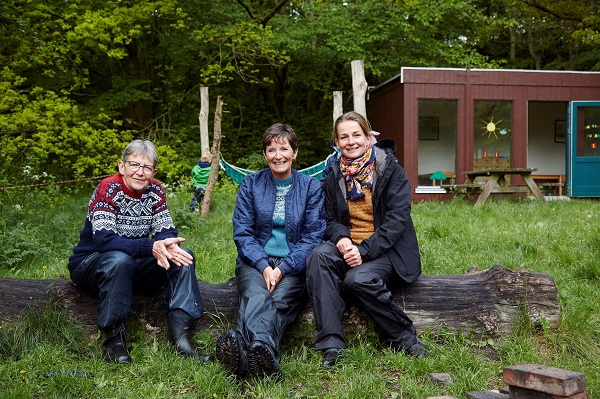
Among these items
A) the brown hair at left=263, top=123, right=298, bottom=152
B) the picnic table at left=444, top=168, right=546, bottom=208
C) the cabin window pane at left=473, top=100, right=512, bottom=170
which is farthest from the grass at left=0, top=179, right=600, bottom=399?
the cabin window pane at left=473, top=100, right=512, bottom=170

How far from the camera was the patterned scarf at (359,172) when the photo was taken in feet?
13.3

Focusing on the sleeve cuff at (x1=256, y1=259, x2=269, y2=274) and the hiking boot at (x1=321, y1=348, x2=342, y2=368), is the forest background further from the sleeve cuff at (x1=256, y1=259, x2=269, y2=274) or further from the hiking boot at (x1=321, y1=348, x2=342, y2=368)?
the hiking boot at (x1=321, y1=348, x2=342, y2=368)

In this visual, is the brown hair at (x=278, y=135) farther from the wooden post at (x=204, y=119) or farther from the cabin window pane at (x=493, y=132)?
the cabin window pane at (x=493, y=132)

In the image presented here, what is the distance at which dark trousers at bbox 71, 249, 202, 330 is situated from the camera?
368cm

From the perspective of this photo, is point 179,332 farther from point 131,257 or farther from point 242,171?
point 242,171

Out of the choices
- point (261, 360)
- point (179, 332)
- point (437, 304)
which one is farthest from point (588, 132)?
point (261, 360)

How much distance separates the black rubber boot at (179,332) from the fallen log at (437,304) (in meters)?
0.24

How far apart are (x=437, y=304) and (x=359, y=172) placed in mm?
983

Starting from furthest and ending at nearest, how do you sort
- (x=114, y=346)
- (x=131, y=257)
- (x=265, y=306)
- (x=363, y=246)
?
(x=363, y=246) → (x=131, y=257) → (x=114, y=346) → (x=265, y=306)

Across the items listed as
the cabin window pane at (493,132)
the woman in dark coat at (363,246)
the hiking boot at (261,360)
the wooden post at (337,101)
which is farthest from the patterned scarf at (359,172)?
the cabin window pane at (493,132)

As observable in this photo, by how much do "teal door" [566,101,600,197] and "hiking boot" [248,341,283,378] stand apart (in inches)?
508

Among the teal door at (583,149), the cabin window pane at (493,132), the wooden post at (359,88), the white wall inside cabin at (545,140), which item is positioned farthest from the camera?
the white wall inside cabin at (545,140)

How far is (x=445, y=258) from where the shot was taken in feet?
19.5

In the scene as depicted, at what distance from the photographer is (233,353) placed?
329 cm
